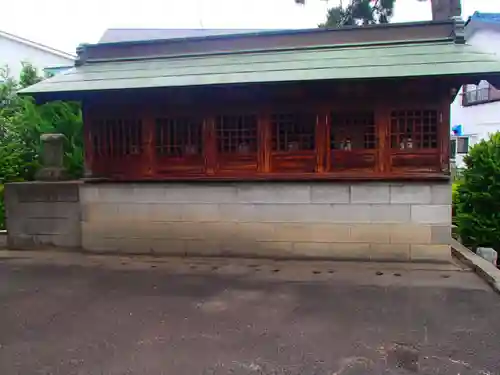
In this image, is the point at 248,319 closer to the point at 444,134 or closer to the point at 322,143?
the point at 322,143

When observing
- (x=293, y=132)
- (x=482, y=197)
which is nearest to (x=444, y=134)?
(x=482, y=197)

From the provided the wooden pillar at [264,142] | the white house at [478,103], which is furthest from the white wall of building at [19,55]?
the white house at [478,103]

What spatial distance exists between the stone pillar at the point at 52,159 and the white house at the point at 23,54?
10.9 meters

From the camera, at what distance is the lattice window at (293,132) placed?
23.2 feet

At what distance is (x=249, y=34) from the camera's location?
25.2 ft

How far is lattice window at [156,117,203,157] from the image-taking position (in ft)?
24.3

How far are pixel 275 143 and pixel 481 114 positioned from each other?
14.4 m

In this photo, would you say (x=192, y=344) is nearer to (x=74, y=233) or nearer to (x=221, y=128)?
(x=221, y=128)

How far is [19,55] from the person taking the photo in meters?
19.6

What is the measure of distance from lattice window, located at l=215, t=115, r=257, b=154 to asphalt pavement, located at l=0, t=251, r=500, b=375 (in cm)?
174

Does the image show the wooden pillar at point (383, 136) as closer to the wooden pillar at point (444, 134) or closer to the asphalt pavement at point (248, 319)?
the wooden pillar at point (444, 134)

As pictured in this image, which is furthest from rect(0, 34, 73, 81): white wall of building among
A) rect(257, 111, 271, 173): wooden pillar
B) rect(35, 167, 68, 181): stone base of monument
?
rect(257, 111, 271, 173): wooden pillar

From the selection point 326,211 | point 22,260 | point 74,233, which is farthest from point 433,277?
point 22,260

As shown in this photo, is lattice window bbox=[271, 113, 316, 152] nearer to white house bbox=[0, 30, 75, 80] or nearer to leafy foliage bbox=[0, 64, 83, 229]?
leafy foliage bbox=[0, 64, 83, 229]
